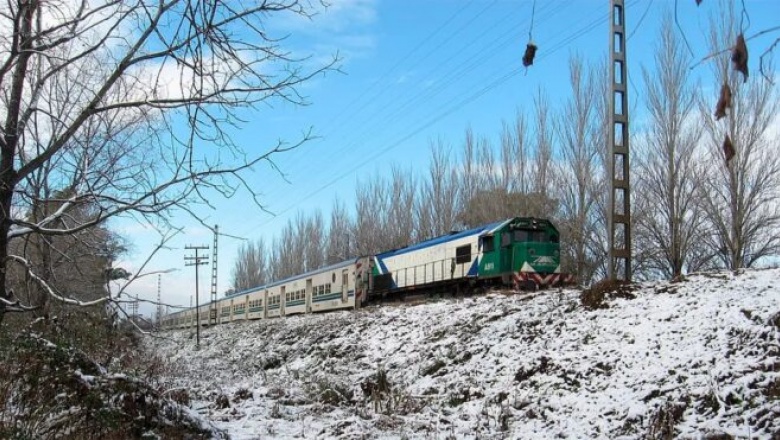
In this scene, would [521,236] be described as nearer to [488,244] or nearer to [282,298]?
[488,244]

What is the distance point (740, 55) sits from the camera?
5.45 feet

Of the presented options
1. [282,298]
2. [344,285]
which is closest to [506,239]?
[344,285]

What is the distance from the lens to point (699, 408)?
22.5 feet

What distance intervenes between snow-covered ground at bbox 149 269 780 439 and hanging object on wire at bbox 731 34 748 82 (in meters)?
4.88

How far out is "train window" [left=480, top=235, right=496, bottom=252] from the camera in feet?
66.4

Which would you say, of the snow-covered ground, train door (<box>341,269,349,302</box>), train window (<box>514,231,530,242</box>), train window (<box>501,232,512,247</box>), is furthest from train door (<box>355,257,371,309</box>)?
the snow-covered ground

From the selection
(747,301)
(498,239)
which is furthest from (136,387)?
(498,239)

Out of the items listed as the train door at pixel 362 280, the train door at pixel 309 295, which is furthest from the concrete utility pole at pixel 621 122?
the train door at pixel 309 295

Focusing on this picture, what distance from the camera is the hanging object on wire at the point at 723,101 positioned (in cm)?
171

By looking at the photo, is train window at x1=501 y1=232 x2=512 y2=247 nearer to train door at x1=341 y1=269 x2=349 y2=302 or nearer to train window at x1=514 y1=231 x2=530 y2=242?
train window at x1=514 y1=231 x2=530 y2=242

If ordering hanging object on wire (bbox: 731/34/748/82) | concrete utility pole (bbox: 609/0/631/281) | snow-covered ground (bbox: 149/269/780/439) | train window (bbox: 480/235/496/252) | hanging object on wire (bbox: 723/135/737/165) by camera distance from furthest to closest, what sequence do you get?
1. train window (bbox: 480/235/496/252)
2. concrete utility pole (bbox: 609/0/631/281)
3. snow-covered ground (bbox: 149/269/780/439)
4. hanging object on wire (bbox: 723/135/737/165)
5. hanging object on wire (bbox: 731/34/748/82)

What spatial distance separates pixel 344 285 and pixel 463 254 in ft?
31.9

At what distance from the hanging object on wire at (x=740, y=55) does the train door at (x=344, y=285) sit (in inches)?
1110

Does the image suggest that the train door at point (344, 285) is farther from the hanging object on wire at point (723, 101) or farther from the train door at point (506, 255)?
the hanging object on wire at point (723, 101)
